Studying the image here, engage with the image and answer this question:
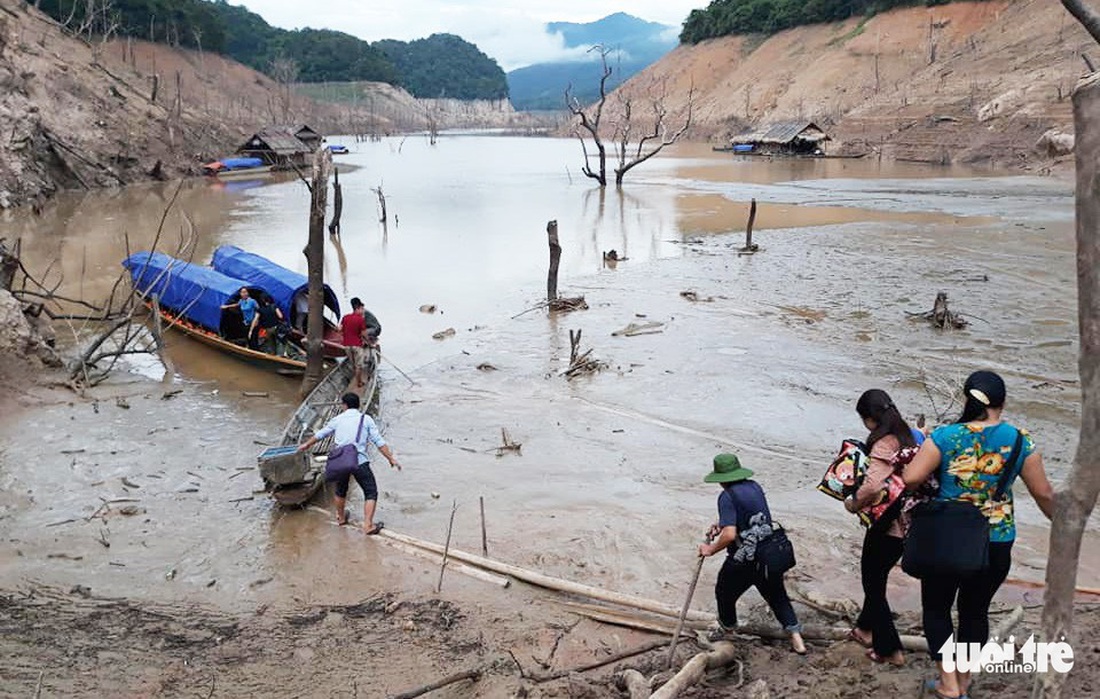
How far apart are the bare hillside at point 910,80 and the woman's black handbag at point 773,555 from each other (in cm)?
4274

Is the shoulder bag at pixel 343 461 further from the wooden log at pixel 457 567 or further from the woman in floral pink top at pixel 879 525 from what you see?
the woman in floral pink top at pixel 879 525

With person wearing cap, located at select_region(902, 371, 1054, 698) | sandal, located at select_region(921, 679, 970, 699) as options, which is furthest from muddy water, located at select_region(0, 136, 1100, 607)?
person wearing cap, located at select_region(902, 371, 1054, 698)

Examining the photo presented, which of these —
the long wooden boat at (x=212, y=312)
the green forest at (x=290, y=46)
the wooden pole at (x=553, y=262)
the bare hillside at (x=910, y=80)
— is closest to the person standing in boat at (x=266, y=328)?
the long wooden boat at (x=212, y=312)

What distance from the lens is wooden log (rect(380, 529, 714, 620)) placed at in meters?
5.98

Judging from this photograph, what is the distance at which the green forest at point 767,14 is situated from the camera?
3130 inches

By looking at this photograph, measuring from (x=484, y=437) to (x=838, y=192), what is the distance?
32379mm

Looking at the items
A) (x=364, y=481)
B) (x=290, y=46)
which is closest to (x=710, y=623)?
(x=364, y=481)

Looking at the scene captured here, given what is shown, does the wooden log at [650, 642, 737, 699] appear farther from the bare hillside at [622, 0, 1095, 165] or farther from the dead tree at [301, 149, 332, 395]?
the bare hillside at [622, 0, 1095, 165]

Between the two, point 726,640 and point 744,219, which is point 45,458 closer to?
point 726,640

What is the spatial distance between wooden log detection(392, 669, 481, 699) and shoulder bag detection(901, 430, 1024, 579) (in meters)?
2.96

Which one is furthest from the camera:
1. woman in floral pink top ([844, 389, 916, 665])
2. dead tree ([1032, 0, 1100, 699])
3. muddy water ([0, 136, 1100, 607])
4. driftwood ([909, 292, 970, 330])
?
driftwood ([909, 292, 970, 330])

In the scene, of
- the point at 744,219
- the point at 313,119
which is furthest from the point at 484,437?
the point at 313,119

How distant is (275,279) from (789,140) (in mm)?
52127

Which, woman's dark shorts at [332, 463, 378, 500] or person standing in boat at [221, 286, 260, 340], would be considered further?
person standing in boat at [221, 286, 260, 340]
